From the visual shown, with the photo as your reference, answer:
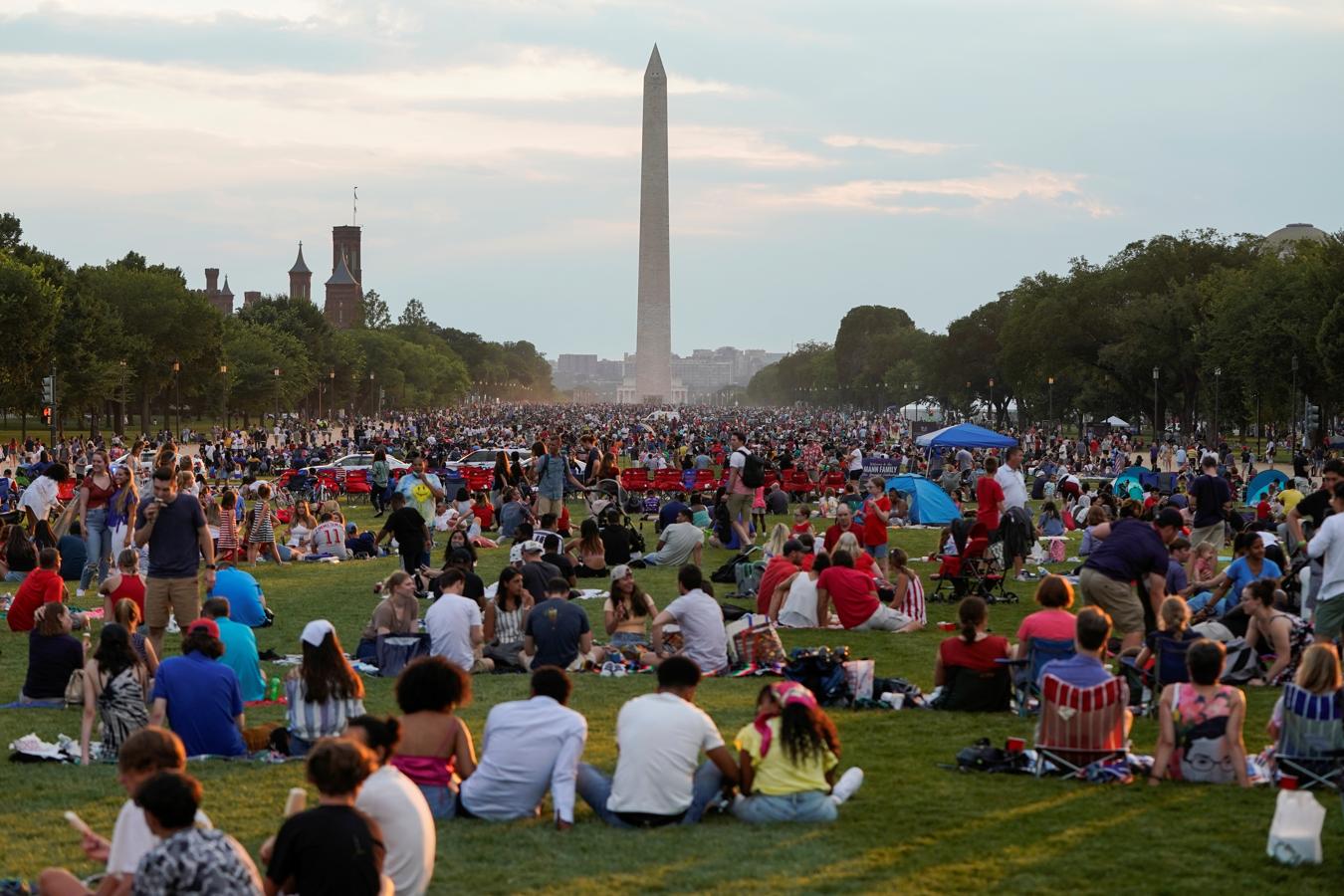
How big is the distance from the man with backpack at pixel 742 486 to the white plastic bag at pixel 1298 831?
767 inches

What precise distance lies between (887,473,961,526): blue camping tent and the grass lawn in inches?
911

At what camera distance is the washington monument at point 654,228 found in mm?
140000

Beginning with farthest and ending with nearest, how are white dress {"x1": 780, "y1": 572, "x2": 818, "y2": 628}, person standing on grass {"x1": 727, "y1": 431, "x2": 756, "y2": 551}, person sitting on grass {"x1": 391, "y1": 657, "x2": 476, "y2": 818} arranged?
person standing on grass {"x1": 727, "y1": 431, "x2": 756, "y2": 551} < white dress {"x1": 780, "y1": 572, "x2": 818, "y2": 628} < person sitting on grass {"x1": 391, "y1": 657, "x2": 476, "y2": 818}

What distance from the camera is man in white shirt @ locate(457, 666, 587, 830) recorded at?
970 centimetres

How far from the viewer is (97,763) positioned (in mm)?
11602


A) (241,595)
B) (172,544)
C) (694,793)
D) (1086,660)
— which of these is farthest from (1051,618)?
(241,595)

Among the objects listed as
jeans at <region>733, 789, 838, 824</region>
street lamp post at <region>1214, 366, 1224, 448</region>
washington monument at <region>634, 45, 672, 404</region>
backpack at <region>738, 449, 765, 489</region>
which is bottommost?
jeans at <region>733, 789, 838, 824</region>

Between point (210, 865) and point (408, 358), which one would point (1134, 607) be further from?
Answer: point (408, 358)

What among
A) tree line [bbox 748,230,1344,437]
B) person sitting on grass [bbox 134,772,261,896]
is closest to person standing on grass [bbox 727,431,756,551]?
person sitting on grass [bbox 134,772,261,896]

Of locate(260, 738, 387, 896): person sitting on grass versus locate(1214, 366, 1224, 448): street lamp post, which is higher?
locate(1214, 366, 1224, 448): street lamp post

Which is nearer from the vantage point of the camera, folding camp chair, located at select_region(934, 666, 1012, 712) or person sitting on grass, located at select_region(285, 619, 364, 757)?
person sitting on grass, located at select_region(285, 619, 364, 757)

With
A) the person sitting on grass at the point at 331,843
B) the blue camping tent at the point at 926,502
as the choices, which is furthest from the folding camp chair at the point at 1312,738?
the blue camping tent at the point at 926,502

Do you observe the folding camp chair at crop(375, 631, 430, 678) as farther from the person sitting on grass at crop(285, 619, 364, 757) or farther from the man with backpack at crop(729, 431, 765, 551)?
the man with backpack at crop(729, 431, 765, 551)

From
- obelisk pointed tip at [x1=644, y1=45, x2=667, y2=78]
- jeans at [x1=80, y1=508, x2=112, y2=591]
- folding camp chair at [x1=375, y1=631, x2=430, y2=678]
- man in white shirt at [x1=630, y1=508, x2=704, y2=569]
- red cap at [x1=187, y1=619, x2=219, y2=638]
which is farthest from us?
obelisk pointed tip at [x1=644, y1=45, x2=667, y2=78]
